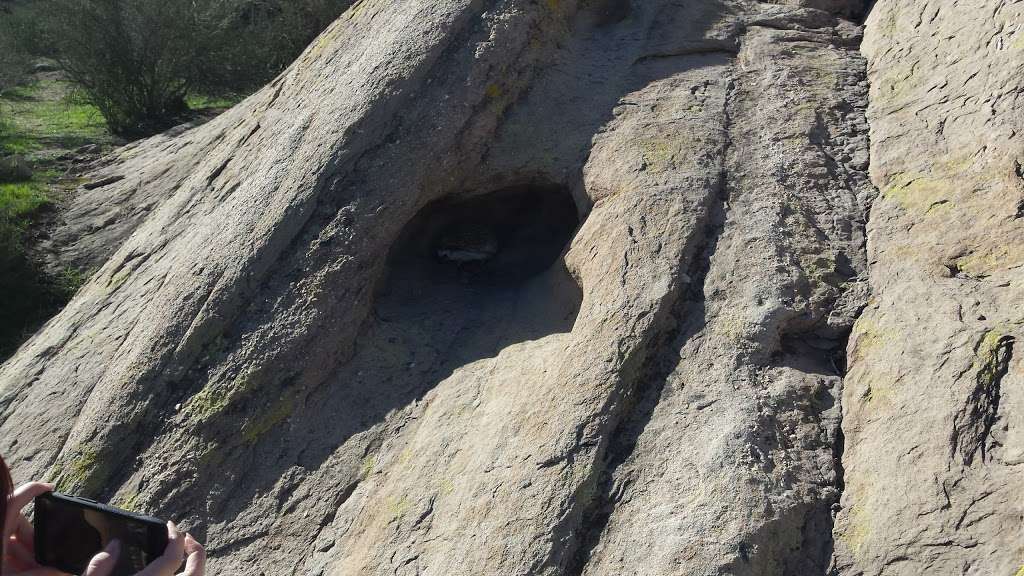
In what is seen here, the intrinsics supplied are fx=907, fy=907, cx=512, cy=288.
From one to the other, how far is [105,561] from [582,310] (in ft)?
6.91

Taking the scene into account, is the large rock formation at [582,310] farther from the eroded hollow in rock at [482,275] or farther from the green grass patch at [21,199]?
the green grass patch at [21,199]

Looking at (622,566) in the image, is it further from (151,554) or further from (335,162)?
(335,162)

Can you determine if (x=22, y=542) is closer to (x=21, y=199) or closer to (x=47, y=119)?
(x=21, y=199)

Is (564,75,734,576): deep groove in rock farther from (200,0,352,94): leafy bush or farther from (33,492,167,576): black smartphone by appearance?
(200,0,352,94): leafy bush

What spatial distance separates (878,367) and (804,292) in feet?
1.45

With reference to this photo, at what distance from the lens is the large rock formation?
2973 millimetres

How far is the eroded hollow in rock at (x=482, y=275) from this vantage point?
4246 millimetres

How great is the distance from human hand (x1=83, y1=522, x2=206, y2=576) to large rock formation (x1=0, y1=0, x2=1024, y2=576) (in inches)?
41.0

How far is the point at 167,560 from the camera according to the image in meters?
2.28

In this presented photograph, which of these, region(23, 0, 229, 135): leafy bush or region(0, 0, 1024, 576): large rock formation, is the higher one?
region(23, 0, 229, 135): leafy bush

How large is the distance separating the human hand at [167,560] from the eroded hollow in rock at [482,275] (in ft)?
6.28

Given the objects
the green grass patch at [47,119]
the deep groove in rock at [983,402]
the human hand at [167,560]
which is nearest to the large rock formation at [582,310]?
the deep groove in rock at [983,402]

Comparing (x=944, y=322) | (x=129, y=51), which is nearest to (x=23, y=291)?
(x=129, y=51)

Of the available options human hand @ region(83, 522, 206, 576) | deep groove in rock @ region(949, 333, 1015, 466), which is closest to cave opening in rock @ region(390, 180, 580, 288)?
deep groove in rock @ region(949, 333, 1015, 466)
